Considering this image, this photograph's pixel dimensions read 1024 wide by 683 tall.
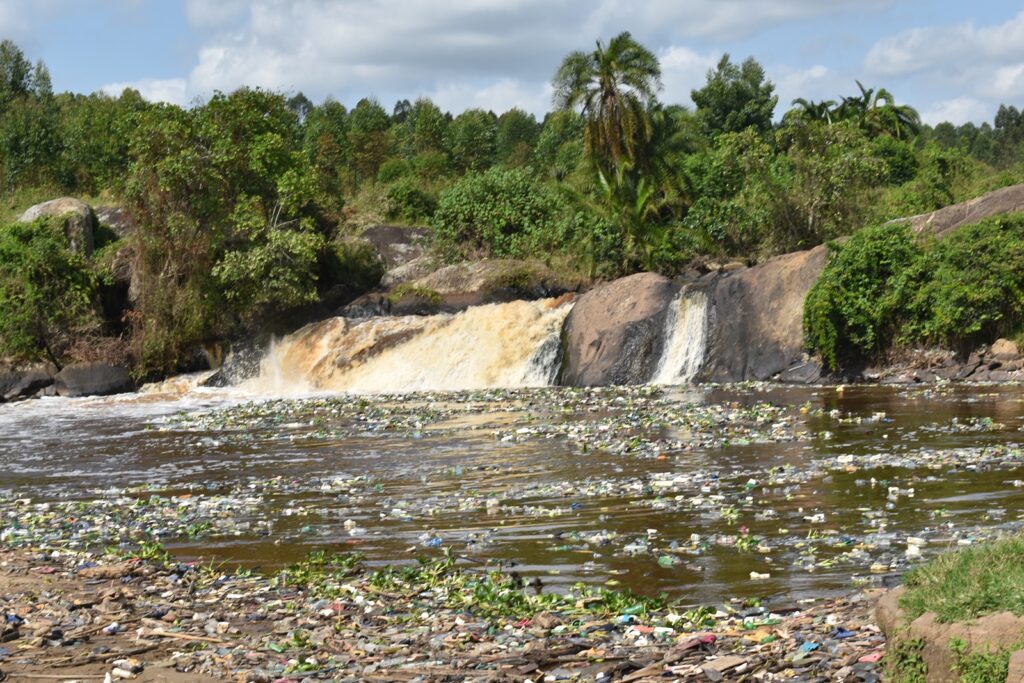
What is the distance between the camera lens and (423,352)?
3444 centimetres

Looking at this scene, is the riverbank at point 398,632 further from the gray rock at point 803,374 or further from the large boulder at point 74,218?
the large boulder at point 74,218

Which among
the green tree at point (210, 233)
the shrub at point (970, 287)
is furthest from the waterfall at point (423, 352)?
the shrub at point (970, 287)

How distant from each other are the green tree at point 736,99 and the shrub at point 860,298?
4304 cm

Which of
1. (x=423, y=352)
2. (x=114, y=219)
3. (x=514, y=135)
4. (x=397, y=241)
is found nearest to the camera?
(x=423, y=352)

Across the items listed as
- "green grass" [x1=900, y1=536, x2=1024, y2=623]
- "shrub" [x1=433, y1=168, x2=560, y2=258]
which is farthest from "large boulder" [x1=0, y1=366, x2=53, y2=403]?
"green grass" [x1=900, y1=536, x2=1024, y2=623]

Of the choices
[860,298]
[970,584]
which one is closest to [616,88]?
[860,298]

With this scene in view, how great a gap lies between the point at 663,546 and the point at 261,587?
3825 mm

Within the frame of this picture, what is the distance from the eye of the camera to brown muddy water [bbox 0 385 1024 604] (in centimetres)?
1074

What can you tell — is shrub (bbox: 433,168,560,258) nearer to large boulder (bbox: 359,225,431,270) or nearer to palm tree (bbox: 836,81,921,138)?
large boulder (bbox: 359,225,431,270)

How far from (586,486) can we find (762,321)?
15938mm

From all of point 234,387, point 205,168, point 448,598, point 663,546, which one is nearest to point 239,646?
point 448,598

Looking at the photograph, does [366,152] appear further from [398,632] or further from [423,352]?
[398,632]

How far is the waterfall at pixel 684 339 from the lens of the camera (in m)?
30.2

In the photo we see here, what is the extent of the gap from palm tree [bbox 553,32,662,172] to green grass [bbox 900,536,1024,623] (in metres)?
33.6
